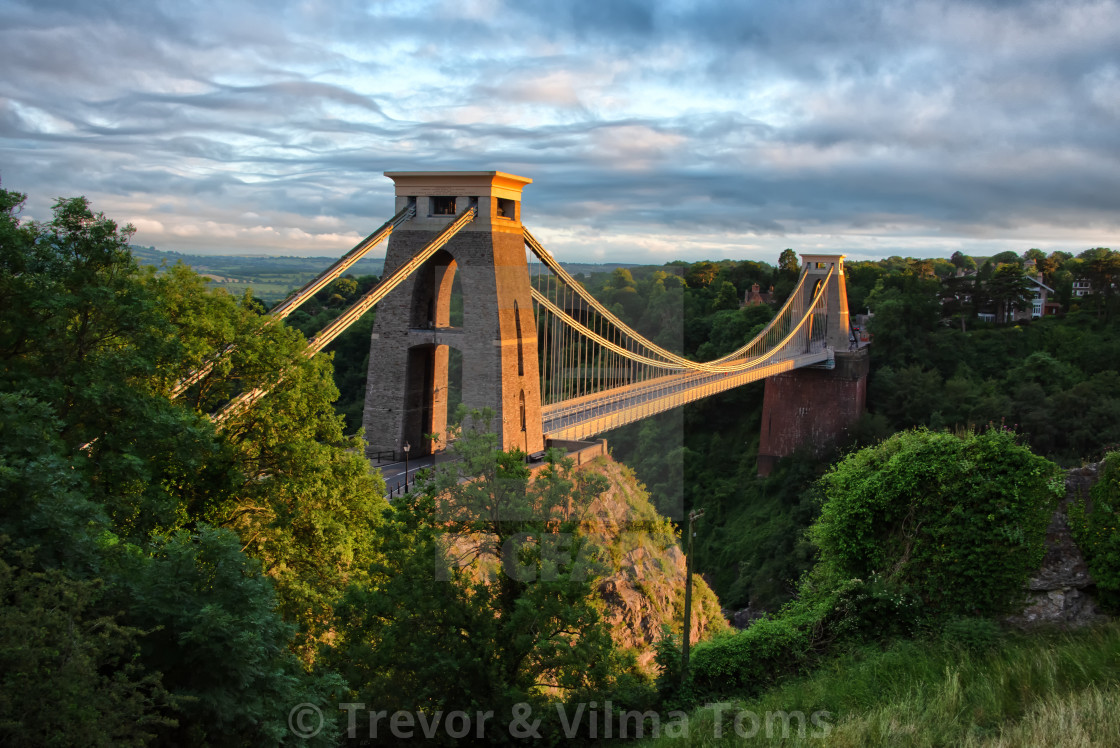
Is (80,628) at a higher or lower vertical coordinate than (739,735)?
higher

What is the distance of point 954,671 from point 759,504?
22811 mm

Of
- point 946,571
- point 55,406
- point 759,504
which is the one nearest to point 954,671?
point 946,571

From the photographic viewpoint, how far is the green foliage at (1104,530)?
7020mm

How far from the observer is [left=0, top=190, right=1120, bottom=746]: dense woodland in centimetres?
463

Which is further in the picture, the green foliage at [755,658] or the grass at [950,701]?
the green foliage at [755,658]

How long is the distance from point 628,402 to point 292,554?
11.4 metres

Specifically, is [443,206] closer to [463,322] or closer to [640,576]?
[463,322]

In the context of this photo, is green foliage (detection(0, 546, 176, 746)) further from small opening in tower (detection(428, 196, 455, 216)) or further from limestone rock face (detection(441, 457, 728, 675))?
small opening in tower (detection(428, 196, 455, 216))

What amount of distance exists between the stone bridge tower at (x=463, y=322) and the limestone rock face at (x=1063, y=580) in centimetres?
780

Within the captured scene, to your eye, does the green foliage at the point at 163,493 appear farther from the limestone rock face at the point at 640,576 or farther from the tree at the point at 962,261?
the tree at the point at 962,261

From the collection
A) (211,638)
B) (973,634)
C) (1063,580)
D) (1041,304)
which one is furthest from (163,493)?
(1041,304)

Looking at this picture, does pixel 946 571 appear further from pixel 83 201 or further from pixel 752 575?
pixel 752 575

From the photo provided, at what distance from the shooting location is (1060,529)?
24.4 feet

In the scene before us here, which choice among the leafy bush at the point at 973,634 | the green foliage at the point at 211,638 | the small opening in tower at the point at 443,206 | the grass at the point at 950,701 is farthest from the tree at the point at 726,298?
the green foliage at the point at 211,638
